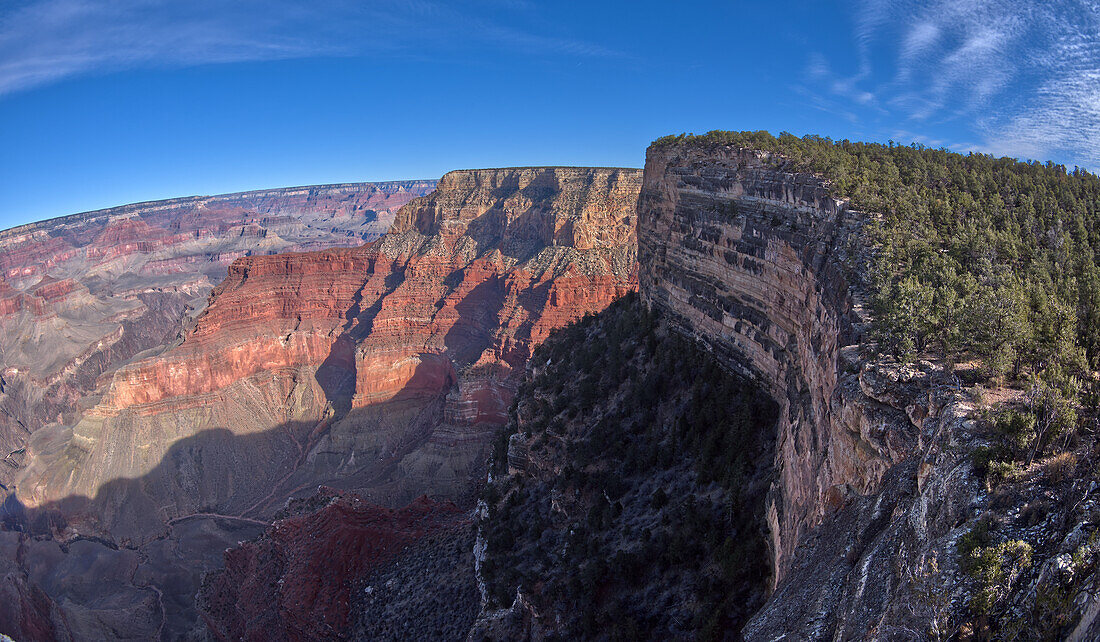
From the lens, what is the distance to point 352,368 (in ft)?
256

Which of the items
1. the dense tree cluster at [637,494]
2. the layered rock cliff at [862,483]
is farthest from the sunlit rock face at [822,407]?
the dense tree cluster at [637,494]

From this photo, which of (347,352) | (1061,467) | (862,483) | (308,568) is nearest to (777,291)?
(862,483)

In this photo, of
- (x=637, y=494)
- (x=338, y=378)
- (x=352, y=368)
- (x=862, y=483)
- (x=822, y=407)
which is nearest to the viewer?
(x=862, y=483)

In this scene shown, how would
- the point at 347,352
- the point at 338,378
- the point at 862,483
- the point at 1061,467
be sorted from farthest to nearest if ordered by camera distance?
the point at 347,352 < the point at 338,378 < the point at 862,483 < the point at 1061,467

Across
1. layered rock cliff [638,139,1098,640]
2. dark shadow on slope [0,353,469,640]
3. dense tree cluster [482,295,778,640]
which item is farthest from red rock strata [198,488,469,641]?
layered rock cliff [638,139,1098,640]

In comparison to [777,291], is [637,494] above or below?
below

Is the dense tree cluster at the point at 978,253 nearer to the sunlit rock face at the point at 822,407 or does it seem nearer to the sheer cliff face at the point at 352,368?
the sunlit rock face at the point at 822,407

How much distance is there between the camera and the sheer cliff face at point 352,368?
Result: 6119 cm

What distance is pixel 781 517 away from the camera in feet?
48.6

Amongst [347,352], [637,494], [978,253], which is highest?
[978,253]

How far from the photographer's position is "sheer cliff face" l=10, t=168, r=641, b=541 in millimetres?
61188

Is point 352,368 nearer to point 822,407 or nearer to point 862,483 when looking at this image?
point 822,407

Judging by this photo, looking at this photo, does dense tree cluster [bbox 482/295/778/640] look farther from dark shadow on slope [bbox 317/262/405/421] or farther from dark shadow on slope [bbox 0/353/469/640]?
dark shadow on slope [bbox 317/262/405/421]

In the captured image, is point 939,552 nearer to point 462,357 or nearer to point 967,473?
point 967,473
